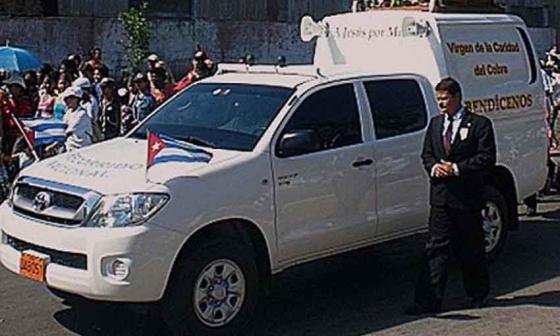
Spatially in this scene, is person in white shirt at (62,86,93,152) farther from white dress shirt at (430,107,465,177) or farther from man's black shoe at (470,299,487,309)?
man's black shoe at (470,299,487,309)

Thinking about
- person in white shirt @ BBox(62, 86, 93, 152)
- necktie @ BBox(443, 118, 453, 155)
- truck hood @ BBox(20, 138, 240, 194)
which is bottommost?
person in white shirt @ BBox(62, 86, 93, 152)

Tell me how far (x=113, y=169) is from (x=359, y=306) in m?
2.35

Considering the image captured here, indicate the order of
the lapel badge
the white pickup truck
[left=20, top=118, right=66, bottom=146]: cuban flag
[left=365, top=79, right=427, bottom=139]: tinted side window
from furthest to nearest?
[left=20, top=118, right=66, bottom=146]: cuban flag, [left=365, top=79, right=427, bottom=139]: tinted side window, the lapel badge, the white pickup truck

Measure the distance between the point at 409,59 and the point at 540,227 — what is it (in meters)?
3.09

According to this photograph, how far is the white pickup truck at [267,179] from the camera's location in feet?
23.3

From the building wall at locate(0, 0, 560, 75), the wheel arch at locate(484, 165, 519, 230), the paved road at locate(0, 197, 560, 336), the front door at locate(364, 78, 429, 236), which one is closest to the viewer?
the paved road at locate(0, 197, 560, 336)

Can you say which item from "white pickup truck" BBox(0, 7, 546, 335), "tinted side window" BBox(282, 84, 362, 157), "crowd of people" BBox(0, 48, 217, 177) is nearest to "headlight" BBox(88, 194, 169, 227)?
"white pickup truck" BBox(0, 7, 546, 335)

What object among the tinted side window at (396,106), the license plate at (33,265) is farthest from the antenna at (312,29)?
the license plate at (33,265)

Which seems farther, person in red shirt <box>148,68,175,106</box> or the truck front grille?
Result: person in red shirt <box>148,68,175,106</box>

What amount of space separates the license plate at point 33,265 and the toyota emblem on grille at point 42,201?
0.32 meters

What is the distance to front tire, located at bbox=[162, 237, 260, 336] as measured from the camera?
7195mm

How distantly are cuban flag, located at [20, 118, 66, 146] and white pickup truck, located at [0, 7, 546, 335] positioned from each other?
436 centimetres

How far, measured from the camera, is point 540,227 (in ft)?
38.7

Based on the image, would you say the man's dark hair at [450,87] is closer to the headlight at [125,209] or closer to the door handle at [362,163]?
the door handle at [362,163]
